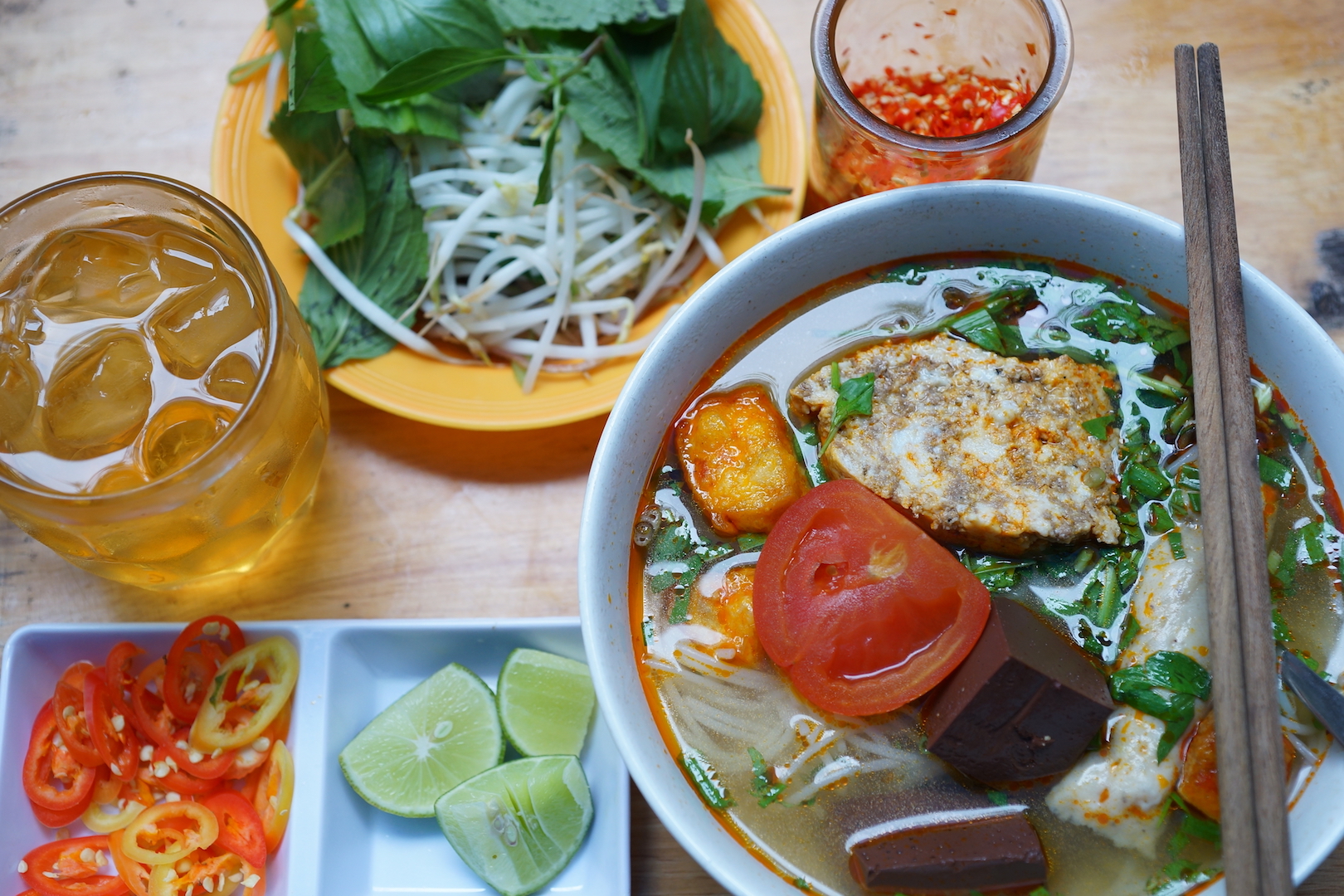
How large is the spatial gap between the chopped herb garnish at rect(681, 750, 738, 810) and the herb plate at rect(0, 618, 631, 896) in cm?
21

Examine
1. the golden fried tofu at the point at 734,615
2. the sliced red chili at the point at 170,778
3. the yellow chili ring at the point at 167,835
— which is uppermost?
the golden fried tofu at the point at 734,615

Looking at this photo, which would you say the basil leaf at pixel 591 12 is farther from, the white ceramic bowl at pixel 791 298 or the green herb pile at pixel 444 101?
the white ceramic bowl at pixel 791 298

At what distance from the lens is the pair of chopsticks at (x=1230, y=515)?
1.33 m

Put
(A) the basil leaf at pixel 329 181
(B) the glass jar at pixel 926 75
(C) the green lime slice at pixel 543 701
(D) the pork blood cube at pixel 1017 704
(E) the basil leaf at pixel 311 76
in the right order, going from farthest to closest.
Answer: (A) the basil leaf at pixel 329 181 < (E) the basil leaf at pixel 311 76 < (C) the green lime slice at pixel 543 701 < (B) the glass jar at pixel 926 75 < (D) the pork blood cube at pixel 1017 704

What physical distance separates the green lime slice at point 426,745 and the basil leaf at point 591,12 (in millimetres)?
1364

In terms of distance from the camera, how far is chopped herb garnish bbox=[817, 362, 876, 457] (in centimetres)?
167

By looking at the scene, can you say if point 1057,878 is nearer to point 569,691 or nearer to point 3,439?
point 569,691

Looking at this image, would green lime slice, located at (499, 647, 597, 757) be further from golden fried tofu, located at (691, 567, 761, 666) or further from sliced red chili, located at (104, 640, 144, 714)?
sliced red chili, located at (104, 640, 144, 714)

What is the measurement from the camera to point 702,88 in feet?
6.66

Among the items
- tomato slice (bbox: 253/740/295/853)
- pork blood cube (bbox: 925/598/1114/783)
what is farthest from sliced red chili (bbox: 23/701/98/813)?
pork blood cube (bbox: 925/598/1114/783)

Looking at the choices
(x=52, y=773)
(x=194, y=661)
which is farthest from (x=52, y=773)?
(x=194, y=661)

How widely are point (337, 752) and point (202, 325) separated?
850 millimetres

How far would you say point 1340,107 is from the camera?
6.98 feet

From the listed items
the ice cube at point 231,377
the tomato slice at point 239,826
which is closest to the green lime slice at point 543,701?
the tomato slice at point 239,826
